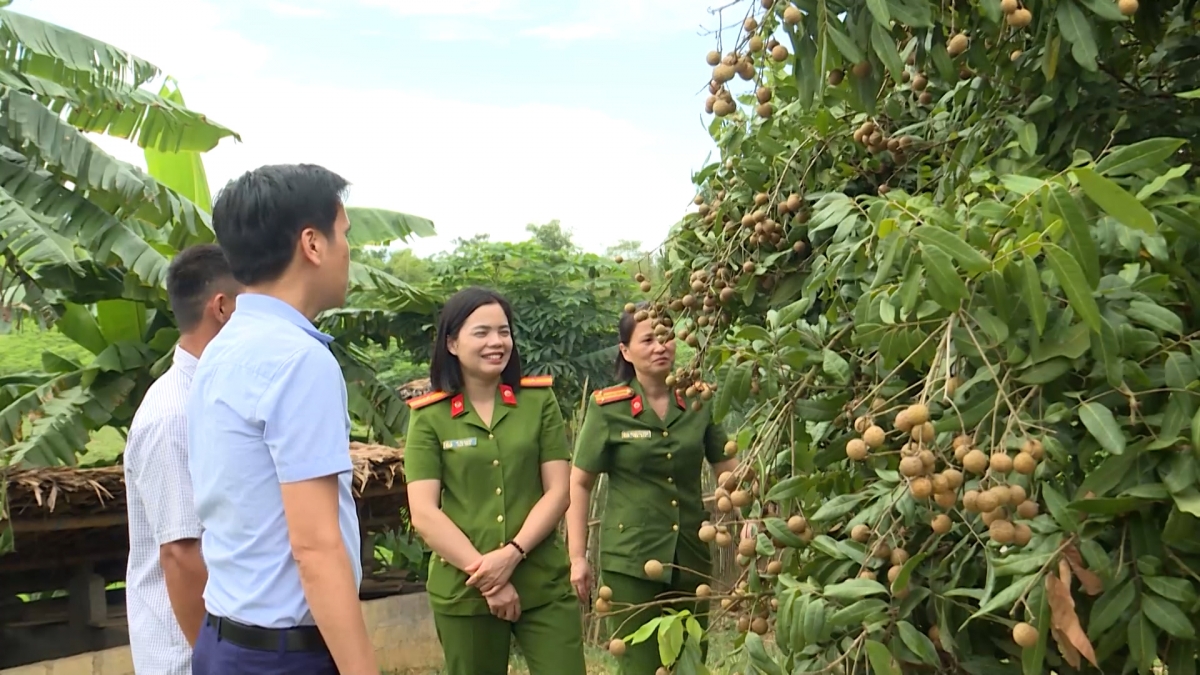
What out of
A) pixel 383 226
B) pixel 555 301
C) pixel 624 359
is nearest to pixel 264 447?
pixel 624 359

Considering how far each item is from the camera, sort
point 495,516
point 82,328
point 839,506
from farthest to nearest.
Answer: point 82,328, point 495,516, point 839,506

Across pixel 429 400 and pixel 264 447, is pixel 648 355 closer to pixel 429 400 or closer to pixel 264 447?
pixel 429 400

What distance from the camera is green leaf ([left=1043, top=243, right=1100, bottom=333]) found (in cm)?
124

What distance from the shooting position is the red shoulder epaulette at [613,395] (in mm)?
3730

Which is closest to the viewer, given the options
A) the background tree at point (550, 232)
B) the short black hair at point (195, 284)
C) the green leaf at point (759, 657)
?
the green leaf at point (759, 657)

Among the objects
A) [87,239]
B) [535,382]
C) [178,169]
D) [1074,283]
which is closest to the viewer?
[1074,283]

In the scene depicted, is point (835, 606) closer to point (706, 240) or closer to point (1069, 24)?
point (1069, 24)

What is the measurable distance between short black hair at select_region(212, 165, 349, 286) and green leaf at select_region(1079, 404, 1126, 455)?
4.15 ft

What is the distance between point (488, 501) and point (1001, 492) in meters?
2.48

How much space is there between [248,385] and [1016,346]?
118cm

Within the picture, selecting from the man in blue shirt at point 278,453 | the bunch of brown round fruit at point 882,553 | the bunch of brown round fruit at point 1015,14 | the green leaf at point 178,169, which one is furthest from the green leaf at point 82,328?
the bunch of brown round fruit at point 1015,14

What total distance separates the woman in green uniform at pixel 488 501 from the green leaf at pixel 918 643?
211 cm

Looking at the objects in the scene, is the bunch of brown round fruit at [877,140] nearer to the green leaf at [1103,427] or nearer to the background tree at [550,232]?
the green leaf at [1103,427]

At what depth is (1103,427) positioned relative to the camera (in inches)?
50.9
